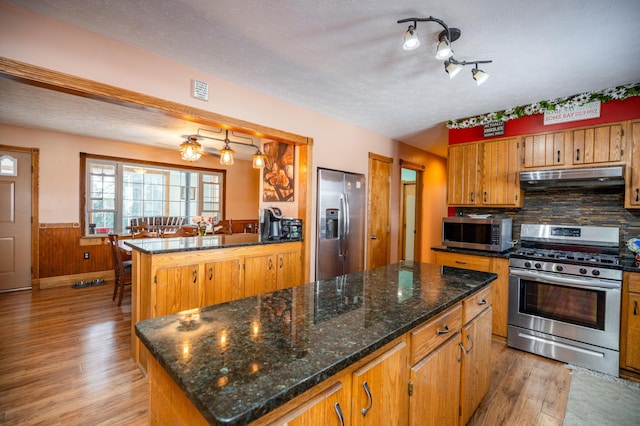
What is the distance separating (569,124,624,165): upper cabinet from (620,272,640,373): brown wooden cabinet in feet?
3.77

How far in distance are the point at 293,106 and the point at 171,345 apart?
303 cm

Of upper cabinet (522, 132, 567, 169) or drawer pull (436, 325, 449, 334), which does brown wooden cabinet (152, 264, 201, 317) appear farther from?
upper cabinet (522, 132, 567, 169)

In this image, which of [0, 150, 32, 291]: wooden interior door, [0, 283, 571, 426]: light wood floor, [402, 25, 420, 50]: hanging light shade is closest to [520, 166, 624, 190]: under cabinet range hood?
[0, 283, 571, 426]: light wood floor

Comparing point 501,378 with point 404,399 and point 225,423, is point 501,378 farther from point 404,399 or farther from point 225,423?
point 225,423

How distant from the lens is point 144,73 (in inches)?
90.3

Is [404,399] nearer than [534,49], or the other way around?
[404,399]

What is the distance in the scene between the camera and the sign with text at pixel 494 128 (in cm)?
349

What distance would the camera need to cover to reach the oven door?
2.49 metres

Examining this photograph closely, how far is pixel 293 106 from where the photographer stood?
3439 mm

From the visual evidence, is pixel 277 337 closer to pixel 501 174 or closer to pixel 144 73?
pixel 144 73

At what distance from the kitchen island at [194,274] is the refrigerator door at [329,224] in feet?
1.97

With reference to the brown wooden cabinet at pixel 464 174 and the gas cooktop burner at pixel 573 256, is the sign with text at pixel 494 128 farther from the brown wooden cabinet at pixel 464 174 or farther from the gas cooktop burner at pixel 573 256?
the gas cooktop burner at pixel 573 256

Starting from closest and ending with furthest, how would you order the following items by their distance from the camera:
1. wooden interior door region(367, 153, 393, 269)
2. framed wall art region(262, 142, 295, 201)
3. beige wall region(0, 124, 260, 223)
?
framed wall art region(262, 142, 295, 201)
wooden interior door region(367, 153, 393, 269)
beige wall region(0, 124, 260, 223)

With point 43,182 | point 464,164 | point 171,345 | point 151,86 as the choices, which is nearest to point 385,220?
point 464,164
